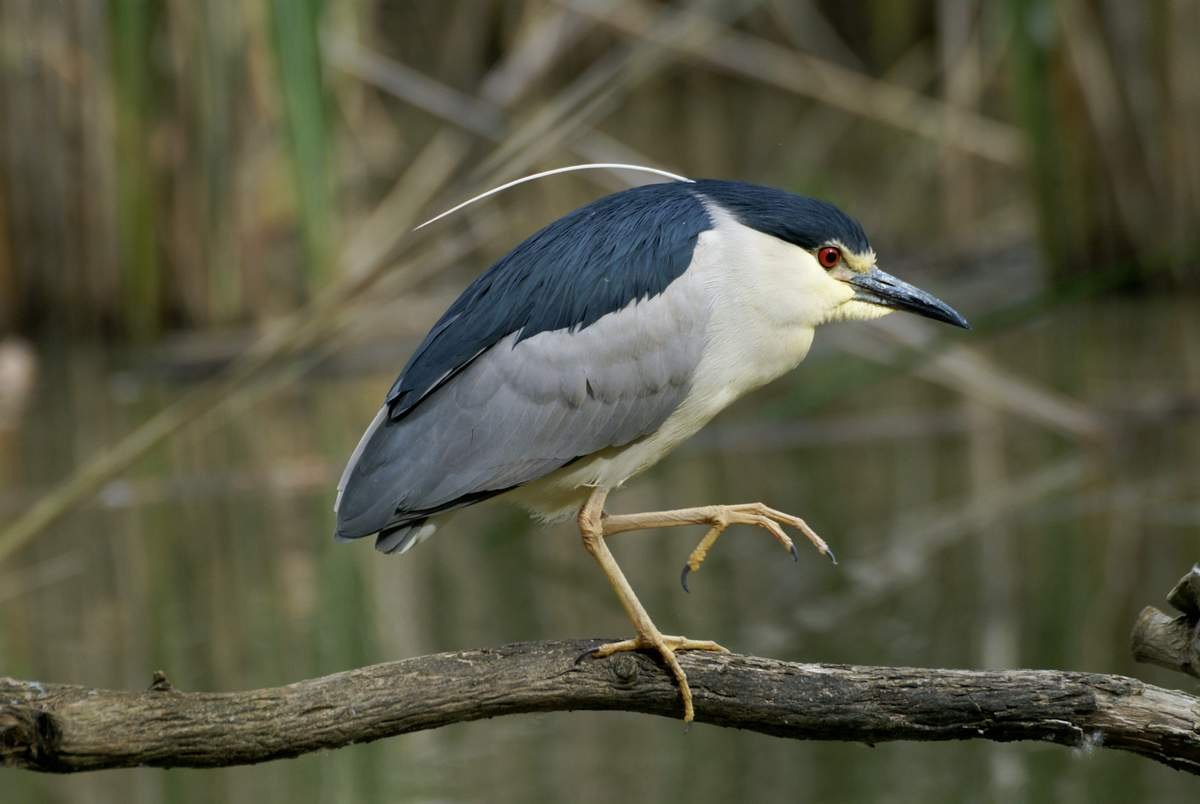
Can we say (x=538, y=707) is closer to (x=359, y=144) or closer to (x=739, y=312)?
(x=739, y=312)

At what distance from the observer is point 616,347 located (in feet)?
8.64

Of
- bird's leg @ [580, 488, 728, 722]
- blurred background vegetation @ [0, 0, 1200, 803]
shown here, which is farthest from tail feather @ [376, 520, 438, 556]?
blurred background vegetation @ [0, 0, 1200, 803]

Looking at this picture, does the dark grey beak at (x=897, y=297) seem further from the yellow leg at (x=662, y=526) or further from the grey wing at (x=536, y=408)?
the yellow leg at (x=662, y=526)

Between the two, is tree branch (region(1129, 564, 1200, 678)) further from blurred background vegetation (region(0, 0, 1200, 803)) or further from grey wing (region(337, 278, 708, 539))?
blurred background vegetation (region(0, 0, 1200, 803))

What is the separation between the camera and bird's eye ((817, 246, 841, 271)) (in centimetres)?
261

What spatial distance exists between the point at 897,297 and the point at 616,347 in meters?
0.43

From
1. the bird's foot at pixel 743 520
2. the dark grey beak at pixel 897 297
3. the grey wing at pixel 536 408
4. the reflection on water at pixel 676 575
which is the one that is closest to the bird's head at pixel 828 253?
the dark grey beak at pixel 897 297

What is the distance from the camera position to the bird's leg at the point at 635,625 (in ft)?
7.70

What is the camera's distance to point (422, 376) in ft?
8.57

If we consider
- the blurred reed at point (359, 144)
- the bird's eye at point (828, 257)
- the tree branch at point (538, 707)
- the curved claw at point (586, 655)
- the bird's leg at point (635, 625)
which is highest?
the blurred reed at point (359, 144)

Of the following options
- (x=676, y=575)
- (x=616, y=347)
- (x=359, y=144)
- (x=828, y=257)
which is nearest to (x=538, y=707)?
(x=616, y=347)

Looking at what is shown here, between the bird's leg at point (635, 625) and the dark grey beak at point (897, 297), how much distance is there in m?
0.51

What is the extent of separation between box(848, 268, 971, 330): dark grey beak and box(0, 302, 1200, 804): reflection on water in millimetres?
1438

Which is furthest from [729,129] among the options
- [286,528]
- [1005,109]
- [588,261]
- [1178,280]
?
[588,261]
